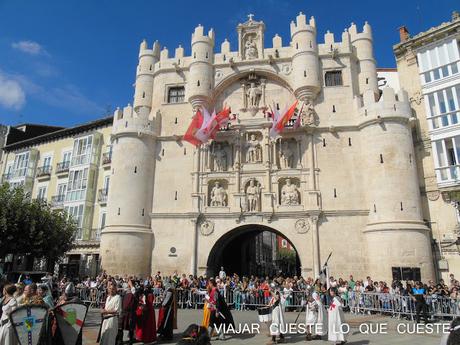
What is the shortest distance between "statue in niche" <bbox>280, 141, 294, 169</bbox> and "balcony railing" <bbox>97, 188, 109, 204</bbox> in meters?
14.5

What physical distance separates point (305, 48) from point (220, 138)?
842cm

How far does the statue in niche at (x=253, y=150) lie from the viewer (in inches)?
966

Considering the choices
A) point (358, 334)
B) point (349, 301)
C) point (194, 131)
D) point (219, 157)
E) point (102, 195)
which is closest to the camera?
point (358, 334)

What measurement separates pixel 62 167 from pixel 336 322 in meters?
29.5

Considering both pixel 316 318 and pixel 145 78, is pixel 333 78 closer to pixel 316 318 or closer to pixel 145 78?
pixel 145 78

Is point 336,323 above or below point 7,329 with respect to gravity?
below

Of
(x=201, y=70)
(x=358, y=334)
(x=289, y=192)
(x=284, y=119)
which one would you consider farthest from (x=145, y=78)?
(x=358, y=334)

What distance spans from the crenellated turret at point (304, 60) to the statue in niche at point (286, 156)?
3.41 metres

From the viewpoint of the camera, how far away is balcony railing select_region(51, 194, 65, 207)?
31522 mm

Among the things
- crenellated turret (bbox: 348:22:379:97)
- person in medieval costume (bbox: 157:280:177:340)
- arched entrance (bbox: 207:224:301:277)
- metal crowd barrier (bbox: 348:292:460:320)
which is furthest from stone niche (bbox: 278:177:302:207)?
person in medieval costume (bbox: 157:280:177:340)

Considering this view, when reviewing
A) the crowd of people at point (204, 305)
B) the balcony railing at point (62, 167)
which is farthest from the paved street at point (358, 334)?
the balcony railing at point (62, 167)

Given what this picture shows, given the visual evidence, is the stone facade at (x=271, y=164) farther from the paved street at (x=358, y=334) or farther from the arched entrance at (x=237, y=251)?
the paved street at (x=358, y=334)

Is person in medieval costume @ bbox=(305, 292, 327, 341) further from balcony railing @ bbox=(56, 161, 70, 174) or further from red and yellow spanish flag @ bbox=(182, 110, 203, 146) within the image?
balcony railing @ bbox=(56, 161, 70, 174)

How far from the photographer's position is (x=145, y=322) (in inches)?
368
